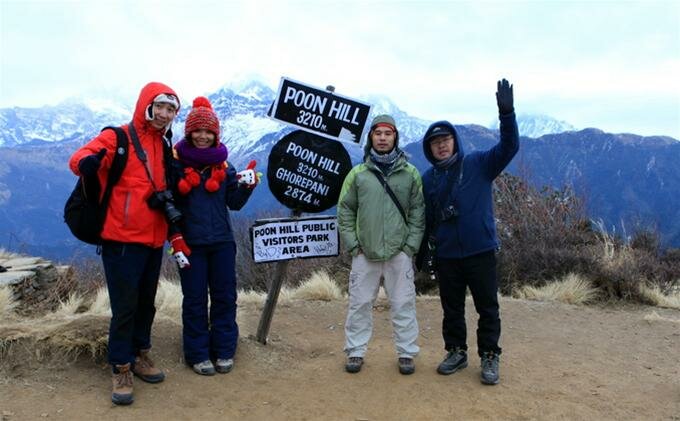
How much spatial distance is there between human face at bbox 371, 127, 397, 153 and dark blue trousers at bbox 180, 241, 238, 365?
1.38 m

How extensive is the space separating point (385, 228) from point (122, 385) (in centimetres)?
218

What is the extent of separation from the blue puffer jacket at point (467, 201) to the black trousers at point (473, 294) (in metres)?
0.10

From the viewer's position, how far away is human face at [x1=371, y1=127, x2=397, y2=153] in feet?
14.6

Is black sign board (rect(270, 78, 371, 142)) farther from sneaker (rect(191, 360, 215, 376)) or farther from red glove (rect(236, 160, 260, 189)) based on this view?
sneaker (rect(191, 360, 215, 376))

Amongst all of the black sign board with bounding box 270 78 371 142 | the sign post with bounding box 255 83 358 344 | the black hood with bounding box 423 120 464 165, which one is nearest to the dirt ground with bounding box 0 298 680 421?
the sign post with bounding box 255 83 358 344


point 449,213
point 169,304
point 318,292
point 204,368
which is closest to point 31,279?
point 169,304

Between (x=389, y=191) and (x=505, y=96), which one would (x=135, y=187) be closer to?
(x=389, y=191)

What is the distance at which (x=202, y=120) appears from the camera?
419 centimetres

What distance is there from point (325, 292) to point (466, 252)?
359 cm

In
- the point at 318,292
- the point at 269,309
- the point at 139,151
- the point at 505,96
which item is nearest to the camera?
the point at 139,151

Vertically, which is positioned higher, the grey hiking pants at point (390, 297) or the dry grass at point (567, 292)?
the grey hiking pants at point (390, 297)

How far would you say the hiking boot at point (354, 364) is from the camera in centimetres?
460

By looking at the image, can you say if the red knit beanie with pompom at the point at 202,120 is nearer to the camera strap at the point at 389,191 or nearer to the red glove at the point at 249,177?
the red glove at the point at 249,177

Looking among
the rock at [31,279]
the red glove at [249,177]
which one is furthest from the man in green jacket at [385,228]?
the rock at [31,279]
